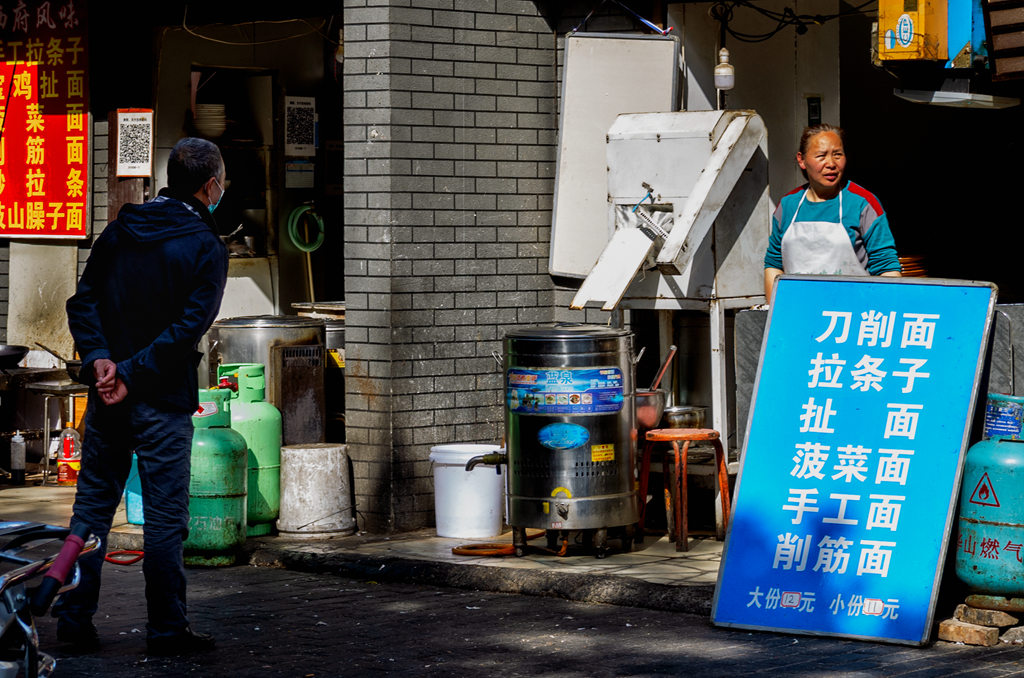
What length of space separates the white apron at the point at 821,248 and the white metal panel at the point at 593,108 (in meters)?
1.93

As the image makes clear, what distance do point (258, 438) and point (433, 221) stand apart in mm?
1698

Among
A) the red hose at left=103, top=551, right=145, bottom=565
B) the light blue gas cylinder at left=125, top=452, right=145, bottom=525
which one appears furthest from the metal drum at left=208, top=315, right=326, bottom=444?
the red hose at left=103, top=551, right=145, bottom=565

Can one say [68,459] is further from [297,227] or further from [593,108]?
[593,108]

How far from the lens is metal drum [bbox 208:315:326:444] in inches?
404

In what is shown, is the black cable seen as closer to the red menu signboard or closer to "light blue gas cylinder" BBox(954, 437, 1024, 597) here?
"light blue gas cylinder" BBox(954, 437, 1024, 597)

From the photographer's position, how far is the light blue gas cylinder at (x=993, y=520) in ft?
22.4

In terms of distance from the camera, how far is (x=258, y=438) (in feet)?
31.7

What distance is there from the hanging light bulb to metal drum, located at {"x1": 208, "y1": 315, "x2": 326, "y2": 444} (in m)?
3.06

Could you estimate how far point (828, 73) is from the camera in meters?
10.1

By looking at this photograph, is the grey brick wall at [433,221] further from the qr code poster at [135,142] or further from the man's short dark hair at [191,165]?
the qr code poster at [135,142]

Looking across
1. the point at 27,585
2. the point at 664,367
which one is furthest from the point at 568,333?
the point at 27,585

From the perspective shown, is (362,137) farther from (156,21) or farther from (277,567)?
(156,21)

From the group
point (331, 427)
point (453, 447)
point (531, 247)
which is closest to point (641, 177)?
point (531, 247)

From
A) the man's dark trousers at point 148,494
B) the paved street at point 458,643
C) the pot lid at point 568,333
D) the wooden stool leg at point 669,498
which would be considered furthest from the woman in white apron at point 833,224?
the man's dark trousers at point 148,494
